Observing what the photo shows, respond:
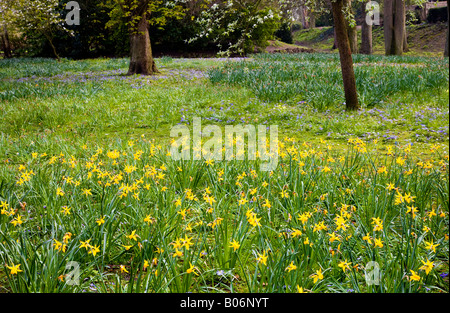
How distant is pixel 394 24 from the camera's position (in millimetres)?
17484

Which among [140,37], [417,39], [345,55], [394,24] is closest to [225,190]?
[345,55]

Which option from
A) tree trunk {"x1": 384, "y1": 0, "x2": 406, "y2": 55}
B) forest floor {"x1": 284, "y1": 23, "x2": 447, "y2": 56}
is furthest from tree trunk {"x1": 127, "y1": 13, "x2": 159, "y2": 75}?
forest floor {"x1": 284, "y1": 23, "x2": 447, "y2": 56}

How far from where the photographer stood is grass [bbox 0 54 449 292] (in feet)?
6.25

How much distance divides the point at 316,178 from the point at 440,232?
→ 1.02m

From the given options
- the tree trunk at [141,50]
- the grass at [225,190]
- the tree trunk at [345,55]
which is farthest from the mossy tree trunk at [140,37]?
the tree trunk at [345,55]

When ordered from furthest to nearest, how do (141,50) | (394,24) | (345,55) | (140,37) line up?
(394,24)
(141,50)
(140,37)
(345,55)

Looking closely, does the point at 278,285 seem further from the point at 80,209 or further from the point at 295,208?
the point at 80,209

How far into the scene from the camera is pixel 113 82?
11.0 m

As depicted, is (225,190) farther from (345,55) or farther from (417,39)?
(417,39)

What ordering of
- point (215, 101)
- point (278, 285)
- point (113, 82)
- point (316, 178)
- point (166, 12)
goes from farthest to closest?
point (166, 12) < point (113, 82) < point (215, 101) < point (316, 178) < point (278, 285)

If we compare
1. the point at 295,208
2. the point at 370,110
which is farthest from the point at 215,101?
the point at 295,208

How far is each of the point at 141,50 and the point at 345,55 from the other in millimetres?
8534

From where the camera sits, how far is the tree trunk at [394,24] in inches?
675

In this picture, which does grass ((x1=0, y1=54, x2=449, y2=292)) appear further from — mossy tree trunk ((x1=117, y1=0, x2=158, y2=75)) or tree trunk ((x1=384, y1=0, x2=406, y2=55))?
tree trunk ((x1=384, y1=0, x2=406, y2=55))
